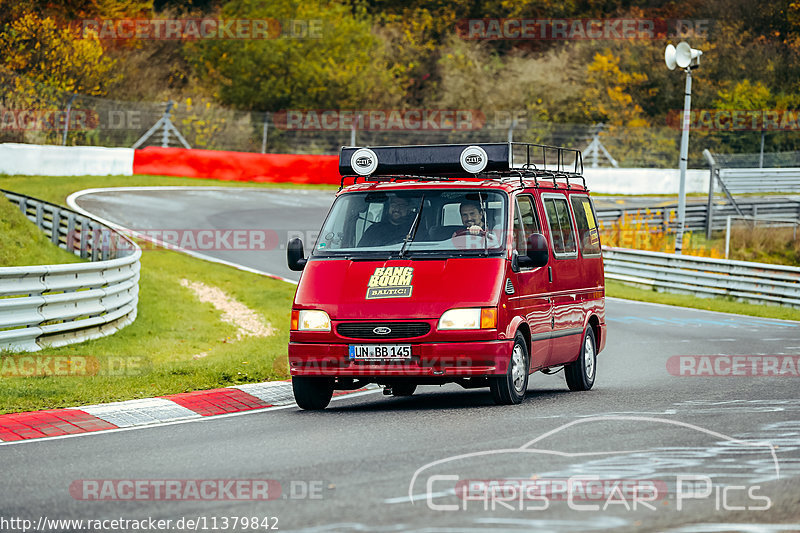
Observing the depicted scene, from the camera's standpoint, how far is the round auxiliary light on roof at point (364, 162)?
11695 mm

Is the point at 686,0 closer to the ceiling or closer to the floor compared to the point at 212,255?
closer to the ceiling

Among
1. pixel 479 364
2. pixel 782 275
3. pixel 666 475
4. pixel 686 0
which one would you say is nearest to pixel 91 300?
pixel 479 364

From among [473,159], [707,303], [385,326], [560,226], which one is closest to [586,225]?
[560,226]

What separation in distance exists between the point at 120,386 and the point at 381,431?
3.77 m

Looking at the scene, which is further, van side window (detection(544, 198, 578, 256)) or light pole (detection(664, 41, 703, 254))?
light pole (detection(664, 41, 703, 254))

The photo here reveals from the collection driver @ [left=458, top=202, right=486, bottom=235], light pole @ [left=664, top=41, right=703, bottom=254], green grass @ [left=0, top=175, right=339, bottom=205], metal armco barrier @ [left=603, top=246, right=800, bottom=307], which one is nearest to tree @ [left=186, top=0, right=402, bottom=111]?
green grass @ [left=0, top=175, right=339, bottom=205]

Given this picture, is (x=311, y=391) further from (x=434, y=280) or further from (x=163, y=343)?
(x=163, y=343)

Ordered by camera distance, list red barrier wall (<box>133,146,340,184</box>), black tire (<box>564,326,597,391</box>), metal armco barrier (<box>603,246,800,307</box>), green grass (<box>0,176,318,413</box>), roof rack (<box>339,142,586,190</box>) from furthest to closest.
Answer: red barrier wall (<box>133,146,340,184</box>) < metal armco barrier (<box>603,246,800,307</box>) < black tire (<box>564,326,597,391</box>) < green grass (<box>0,176,318,413</box>) < roof rack (<box>339,142,586,190</box>)

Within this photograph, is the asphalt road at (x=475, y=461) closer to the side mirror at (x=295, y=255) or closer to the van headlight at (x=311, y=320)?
the van headlight at (x=311, y=320)

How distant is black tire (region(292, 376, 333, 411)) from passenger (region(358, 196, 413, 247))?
1345mm

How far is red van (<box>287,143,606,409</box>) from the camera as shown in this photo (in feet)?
33.2

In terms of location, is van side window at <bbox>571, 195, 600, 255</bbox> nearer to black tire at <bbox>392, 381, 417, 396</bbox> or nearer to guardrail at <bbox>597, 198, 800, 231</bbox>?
black tire at <bbox>392, 381, 417, 396</bbox>

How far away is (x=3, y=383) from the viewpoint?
1167cm

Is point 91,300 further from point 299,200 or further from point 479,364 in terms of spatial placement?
point 299,200
